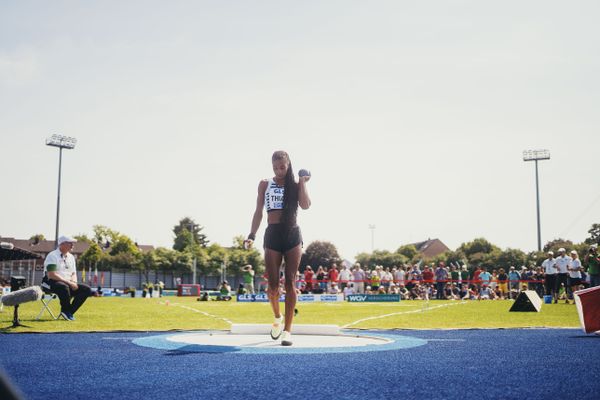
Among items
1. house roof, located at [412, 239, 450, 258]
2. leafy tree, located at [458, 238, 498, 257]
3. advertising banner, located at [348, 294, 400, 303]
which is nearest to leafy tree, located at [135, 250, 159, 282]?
advertising banner, located at [348, 294, 400, 303]

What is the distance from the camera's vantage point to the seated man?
31.5 feet

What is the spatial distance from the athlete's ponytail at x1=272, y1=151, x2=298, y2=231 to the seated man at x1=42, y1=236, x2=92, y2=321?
5.12 meters

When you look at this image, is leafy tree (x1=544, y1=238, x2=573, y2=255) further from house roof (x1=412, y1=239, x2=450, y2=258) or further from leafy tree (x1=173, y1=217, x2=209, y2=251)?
leafy tree (x1=173, y1=217, x2=209, y2=251)

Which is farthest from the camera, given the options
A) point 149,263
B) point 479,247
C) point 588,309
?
point 479,247

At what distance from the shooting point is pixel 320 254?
9438 centimetres

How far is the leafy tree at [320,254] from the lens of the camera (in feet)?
308

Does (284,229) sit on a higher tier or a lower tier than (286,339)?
higher

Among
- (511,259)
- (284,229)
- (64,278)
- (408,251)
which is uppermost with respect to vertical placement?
(408,251)

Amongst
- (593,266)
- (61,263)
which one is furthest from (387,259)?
(61,263)

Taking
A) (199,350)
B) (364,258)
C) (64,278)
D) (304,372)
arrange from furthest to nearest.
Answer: (364,258)
(64,278)
(199,350)
(304,372)

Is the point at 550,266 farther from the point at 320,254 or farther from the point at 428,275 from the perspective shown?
the point at 320,254

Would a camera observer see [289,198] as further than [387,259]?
No

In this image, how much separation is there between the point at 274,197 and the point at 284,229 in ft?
1.29

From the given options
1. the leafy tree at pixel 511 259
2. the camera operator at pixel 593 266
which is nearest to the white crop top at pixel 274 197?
the camera operator at pixel 593 266
